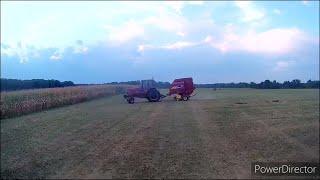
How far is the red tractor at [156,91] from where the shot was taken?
120 ft

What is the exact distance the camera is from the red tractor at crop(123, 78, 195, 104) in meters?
36.7

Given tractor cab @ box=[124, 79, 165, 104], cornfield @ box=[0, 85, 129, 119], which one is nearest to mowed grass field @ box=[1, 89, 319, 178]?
cornfield @ box=[0, 85, 129, 119]

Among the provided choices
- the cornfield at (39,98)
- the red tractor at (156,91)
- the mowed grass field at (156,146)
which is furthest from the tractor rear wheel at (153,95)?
the mowed grass field at (156,146)

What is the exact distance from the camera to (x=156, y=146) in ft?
41.7

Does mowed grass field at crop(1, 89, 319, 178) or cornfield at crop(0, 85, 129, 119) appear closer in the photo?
mowed grass field at crop(1, 89, 319, 178)

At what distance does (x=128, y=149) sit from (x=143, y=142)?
1.13 metres

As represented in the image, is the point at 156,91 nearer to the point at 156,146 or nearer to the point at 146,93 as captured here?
the point at 146,93

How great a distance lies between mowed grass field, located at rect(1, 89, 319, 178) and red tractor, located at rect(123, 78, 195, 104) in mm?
17514

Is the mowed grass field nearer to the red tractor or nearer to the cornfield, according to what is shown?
the cornfield

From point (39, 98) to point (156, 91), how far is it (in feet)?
49.2

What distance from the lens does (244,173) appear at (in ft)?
31.0

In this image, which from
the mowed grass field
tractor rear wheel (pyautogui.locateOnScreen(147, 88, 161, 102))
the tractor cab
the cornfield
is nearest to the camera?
the mowed grass field

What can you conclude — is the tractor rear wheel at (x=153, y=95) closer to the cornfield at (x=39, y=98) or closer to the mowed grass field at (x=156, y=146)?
the cornfield at (x=39, y=98)

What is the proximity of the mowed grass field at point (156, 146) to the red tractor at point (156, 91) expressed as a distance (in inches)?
690
